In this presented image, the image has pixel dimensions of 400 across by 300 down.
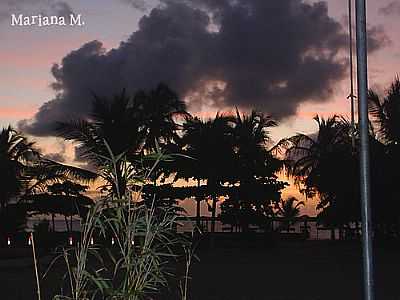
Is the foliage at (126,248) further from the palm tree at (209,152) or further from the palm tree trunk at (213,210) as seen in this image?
the palm tree trunk at (213,210)

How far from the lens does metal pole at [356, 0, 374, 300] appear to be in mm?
4902

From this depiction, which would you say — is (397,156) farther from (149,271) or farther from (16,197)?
(149,271)

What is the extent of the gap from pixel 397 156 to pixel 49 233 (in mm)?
10652

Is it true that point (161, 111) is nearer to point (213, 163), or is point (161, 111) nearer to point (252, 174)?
point (213, 163)

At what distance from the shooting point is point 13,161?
2491 centimetres

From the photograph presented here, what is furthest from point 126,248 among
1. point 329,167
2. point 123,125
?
point 329,167

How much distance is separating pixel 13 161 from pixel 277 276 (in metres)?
13.2

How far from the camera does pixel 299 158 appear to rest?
2983 centimetres

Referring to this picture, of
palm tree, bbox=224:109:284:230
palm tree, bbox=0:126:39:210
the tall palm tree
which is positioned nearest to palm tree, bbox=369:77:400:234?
the tall palm tree

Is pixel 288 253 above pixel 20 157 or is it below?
below

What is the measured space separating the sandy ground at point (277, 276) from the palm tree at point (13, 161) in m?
6.69

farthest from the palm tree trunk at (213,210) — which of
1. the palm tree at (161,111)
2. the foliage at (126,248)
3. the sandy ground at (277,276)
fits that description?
the foliage at (126,248)

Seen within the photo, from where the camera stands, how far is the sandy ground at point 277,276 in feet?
37.0

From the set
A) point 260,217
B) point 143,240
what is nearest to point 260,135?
point 260,217
